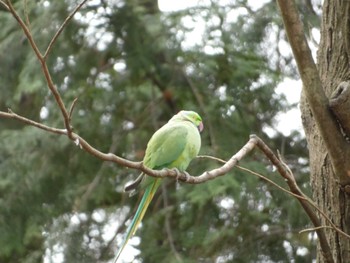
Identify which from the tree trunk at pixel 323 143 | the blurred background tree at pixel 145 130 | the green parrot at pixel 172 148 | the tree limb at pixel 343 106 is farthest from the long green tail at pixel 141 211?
the blurred background tree at pixel 145 130

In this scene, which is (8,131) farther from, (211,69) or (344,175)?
(344,175)

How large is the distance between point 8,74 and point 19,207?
3.11ft

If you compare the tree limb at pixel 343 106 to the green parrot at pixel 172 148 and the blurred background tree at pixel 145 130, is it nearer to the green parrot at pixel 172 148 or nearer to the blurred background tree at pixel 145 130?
the green parrot at pixel 172 148

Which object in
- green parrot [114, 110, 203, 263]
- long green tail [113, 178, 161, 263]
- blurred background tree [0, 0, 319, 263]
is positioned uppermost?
blurred background tree [0, 0, 319, 263]

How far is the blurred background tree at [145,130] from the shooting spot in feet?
17.8

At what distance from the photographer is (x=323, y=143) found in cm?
284

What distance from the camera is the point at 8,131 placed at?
5664mm

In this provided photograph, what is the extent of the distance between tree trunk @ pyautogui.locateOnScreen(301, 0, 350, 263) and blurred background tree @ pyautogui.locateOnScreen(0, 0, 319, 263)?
2.26 m

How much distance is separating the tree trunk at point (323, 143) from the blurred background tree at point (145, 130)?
7.41 ft

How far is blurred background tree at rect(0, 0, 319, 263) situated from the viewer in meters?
5.42

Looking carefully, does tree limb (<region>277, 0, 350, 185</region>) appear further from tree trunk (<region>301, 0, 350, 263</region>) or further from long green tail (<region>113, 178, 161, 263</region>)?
long green tail (<region>113, 178, 161, 263</region>)

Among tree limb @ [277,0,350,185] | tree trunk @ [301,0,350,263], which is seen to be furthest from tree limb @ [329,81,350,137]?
tree trunk @ [301,0,350,263]

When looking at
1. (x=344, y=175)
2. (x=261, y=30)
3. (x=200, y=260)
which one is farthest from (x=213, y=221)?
(x=344, y=175)

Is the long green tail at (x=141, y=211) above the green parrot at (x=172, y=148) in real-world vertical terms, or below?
below
